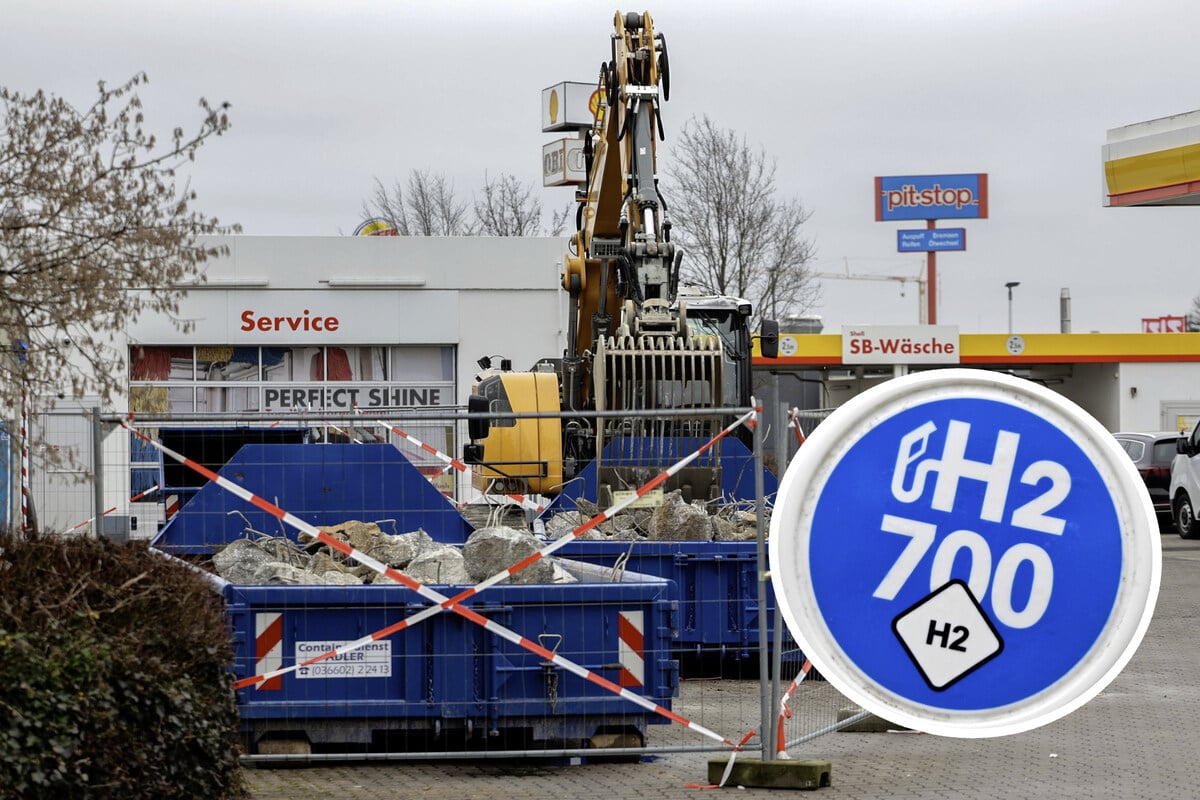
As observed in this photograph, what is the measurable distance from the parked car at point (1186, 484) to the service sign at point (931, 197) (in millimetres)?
33718

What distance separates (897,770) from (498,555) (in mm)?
2459

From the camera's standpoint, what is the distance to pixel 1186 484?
28.7 meters

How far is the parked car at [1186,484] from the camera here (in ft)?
92.8

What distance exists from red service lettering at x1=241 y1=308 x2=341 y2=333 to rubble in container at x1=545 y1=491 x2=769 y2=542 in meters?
22.8

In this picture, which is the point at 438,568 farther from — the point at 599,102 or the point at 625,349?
the point at 599,102

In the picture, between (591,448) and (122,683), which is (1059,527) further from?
(591,448)

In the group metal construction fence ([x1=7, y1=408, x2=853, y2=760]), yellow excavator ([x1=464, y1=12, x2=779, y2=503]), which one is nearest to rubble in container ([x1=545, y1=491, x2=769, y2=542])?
yellow excavator ([x1=464, y1=12, x2=779, y2=503])

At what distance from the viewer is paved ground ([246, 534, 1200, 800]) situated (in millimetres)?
7934

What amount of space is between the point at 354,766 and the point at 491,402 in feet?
32.7

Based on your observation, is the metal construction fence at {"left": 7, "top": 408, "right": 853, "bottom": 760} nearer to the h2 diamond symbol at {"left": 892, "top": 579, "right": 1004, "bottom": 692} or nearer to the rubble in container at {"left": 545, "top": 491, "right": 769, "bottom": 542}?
the rubble in container at {"left": 545, "top": 491, "right": 769, "bottom": 542}

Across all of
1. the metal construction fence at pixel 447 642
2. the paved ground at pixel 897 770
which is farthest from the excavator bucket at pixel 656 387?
the metal construction fence at pixel 447 642

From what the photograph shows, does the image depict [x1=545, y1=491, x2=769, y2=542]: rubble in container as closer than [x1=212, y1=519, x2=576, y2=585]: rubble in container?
No

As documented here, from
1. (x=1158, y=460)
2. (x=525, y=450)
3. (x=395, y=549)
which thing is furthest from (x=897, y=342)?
(x=395, y=549)

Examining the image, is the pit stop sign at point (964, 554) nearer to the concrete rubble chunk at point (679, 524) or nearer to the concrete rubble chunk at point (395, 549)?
the concrete rubble chunk at point (395, 549)
